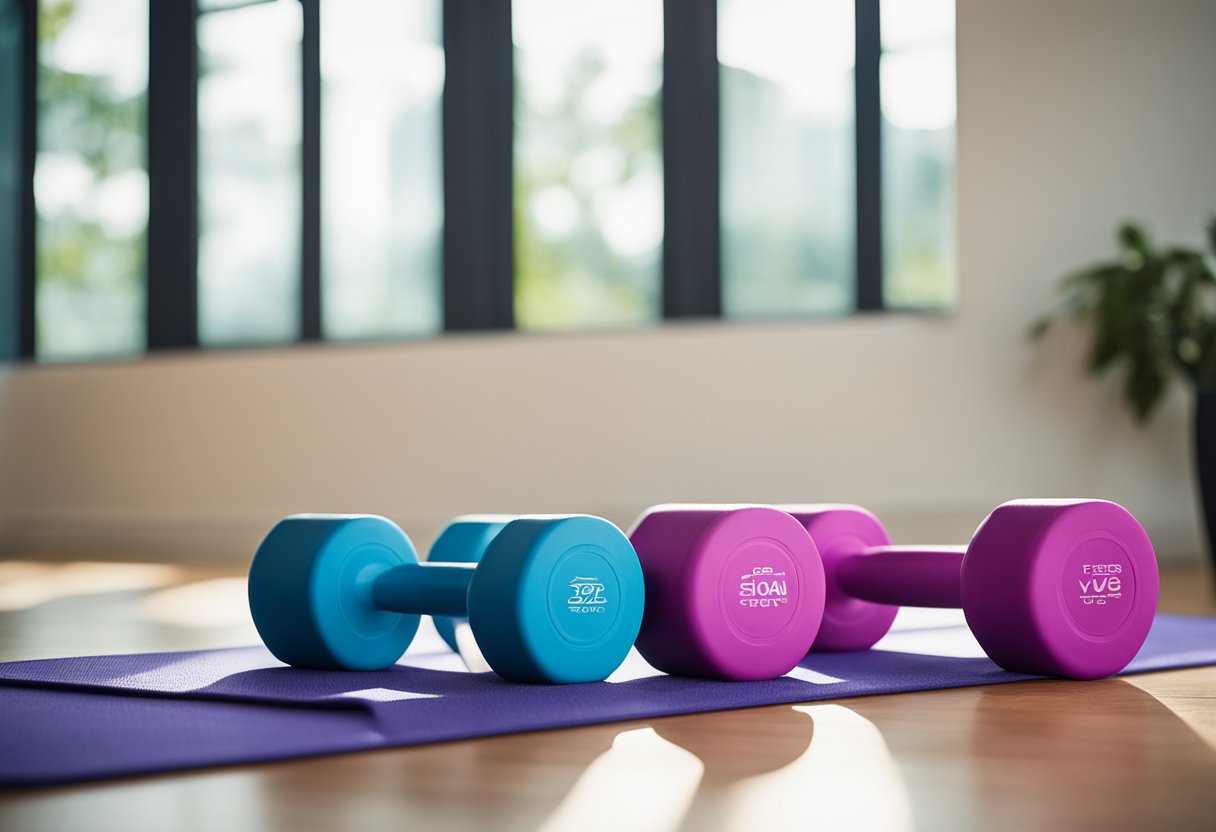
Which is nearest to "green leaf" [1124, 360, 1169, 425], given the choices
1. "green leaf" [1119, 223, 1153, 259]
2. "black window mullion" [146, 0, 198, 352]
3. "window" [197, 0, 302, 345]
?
"green leaf" [1119, 223, 1153, 259]

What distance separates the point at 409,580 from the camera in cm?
195

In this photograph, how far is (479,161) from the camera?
5.00 meters

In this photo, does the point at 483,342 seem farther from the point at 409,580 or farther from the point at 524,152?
the point at 409,580

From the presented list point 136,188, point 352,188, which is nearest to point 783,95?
point 352,188

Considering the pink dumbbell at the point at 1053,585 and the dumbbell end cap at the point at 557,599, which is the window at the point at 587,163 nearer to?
the pink dumbbell at the point at 1053,585

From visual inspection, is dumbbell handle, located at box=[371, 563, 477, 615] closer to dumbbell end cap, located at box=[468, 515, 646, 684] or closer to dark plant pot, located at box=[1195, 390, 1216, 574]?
dumbbell end cap, located at box=[468, 515, 646, 684]

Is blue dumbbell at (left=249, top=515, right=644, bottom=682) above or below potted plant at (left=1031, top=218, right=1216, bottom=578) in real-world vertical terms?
below

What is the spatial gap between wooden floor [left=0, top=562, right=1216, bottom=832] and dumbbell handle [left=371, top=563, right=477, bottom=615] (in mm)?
409

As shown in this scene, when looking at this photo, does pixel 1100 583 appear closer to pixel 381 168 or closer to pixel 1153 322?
pixel 1153 322

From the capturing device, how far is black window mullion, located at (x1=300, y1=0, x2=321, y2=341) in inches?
204

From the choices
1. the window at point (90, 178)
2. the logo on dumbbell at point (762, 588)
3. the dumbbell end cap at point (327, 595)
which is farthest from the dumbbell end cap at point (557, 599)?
the window at point (90, 178)

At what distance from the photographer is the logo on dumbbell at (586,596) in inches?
69.4

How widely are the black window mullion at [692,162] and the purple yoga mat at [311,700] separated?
2.58m

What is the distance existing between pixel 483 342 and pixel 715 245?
87 cm
